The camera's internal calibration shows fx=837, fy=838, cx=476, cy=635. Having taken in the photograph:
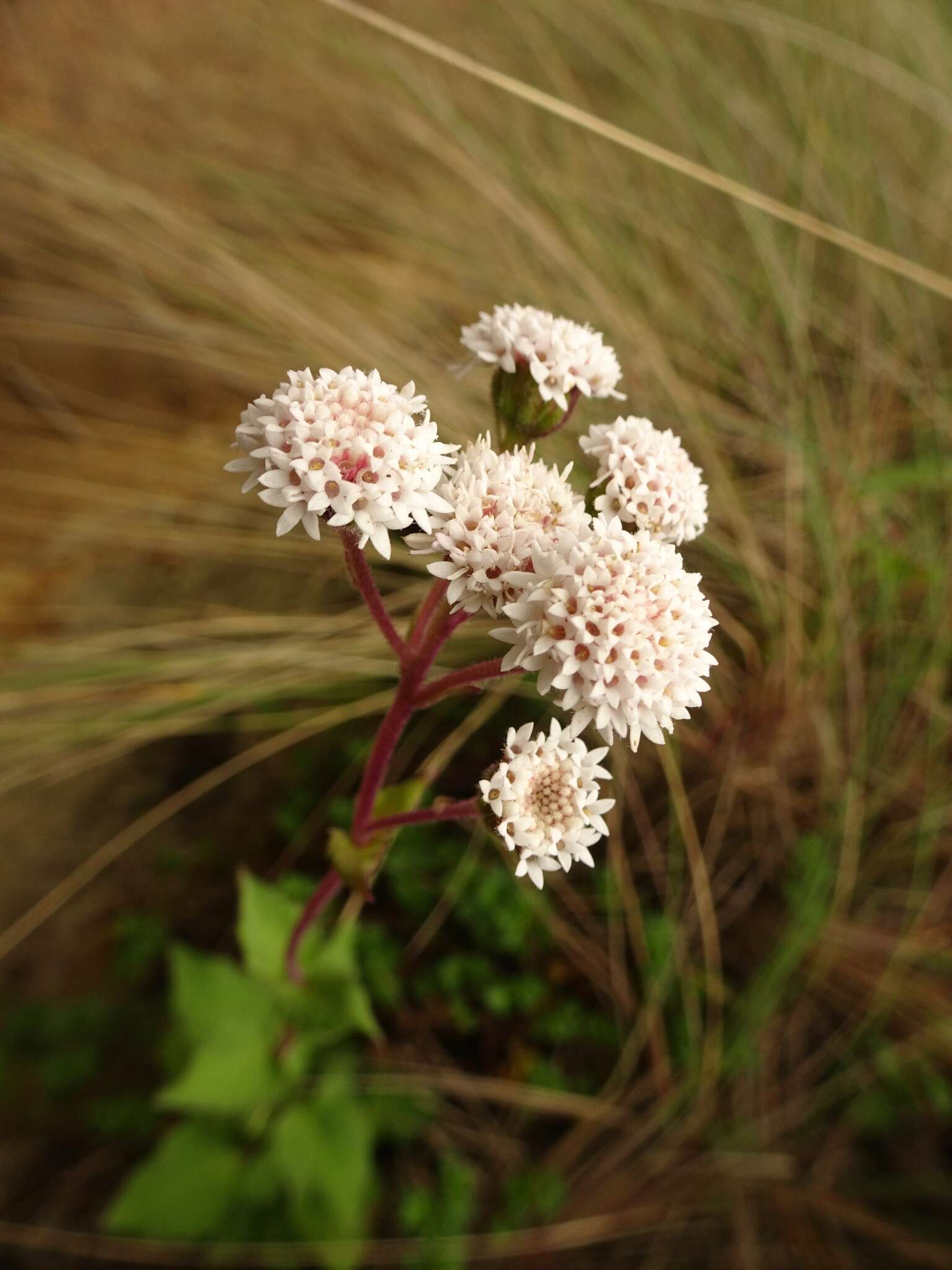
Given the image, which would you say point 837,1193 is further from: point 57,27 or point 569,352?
point 57,27

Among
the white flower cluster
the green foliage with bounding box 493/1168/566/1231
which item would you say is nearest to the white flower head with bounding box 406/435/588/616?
the white flower cluster

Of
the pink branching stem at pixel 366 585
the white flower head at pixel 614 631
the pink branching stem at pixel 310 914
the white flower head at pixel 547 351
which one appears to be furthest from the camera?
the pink branching stem at pixel 310 914

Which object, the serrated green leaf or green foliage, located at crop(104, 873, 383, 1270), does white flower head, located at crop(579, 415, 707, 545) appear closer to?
the serrated green leaf

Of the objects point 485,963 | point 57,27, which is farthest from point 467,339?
point 57,27

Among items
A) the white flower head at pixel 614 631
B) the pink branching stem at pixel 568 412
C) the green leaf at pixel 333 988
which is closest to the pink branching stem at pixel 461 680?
the white flower head at pixel 614 631

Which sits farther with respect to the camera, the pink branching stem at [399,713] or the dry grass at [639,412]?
the dry grass at [639,412]

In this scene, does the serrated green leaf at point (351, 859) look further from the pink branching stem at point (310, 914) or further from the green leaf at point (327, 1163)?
the green leaf at point (327, 1163)
